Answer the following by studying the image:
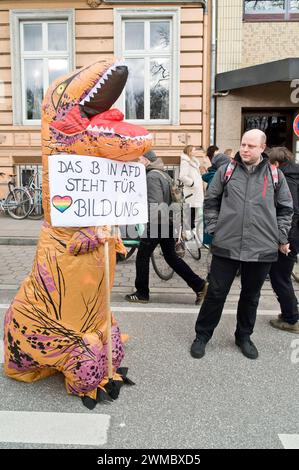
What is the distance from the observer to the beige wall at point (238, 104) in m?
11.2

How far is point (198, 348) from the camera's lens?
12.0 ft

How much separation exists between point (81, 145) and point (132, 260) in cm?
447

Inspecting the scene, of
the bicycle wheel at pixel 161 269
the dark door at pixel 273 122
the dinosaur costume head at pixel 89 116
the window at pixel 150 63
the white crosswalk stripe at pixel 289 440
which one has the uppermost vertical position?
the window at pixel 150 63

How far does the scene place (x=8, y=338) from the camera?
9.78 ft

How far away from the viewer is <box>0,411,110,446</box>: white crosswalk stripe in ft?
8.21

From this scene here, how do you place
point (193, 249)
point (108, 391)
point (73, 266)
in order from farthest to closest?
point (193, 249) < point (108, 391) < point (73, 266)

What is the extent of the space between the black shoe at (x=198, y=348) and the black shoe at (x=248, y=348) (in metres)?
0.32

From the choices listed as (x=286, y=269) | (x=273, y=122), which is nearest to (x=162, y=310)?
(x=286, y=269)

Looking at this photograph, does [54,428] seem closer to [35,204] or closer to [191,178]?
[191,178]

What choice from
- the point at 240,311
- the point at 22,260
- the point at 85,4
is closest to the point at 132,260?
the point at 22,260

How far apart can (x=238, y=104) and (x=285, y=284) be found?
8.11 meters

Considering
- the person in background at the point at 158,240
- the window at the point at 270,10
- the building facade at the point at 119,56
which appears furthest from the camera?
the window at the point at 270,10

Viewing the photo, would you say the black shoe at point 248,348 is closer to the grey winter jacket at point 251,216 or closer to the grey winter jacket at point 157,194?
the grey winter jacket at point 251,216

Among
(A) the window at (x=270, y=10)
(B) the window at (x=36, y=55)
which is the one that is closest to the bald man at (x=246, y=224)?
(B) the window at (x=36, y=55)
